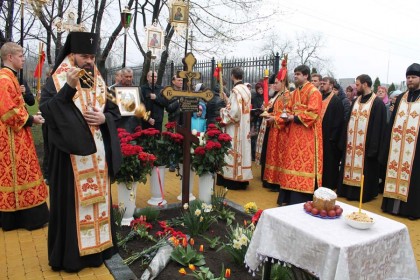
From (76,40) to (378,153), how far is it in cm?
552

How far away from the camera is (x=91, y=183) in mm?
3826

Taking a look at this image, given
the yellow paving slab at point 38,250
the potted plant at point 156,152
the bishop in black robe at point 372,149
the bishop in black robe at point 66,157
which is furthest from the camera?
the bishop in black robe at point 372,149

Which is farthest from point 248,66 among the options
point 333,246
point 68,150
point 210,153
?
point 333,246

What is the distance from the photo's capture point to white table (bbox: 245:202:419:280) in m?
2.65

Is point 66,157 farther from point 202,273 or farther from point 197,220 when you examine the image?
point 197,220

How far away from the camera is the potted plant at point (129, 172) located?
17.1ft

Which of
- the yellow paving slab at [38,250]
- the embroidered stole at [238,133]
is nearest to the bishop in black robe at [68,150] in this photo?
the yellow paving slab at [38,250]

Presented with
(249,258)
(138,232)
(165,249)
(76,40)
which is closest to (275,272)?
(249,258)

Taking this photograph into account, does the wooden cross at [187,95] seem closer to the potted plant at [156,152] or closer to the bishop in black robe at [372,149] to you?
the potted plant at [156,152]

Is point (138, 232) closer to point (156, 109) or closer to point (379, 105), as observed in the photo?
point (156, 109)

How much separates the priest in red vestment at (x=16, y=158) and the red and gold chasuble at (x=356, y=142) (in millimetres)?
5254

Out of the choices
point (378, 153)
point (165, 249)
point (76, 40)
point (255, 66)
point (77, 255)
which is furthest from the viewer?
point (255, 66)

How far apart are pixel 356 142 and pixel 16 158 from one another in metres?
5.62

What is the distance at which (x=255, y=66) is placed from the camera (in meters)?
12.7
